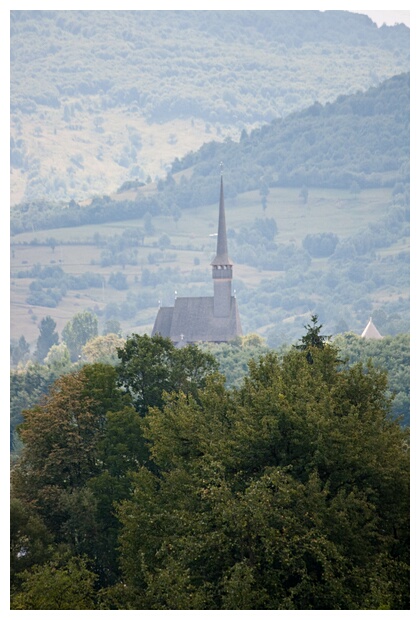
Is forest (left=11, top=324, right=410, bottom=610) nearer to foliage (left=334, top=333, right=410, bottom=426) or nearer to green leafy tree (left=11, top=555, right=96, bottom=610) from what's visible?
green leafy tree (left=11, top=555, right=96, bottom=610)

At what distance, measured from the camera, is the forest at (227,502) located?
32969mm

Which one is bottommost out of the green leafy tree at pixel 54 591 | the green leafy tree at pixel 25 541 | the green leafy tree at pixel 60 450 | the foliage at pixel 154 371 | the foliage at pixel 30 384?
the green leafy tree at pixel 54 591

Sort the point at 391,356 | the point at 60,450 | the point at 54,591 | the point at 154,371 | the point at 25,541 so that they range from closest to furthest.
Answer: the point at 54,591 → the point at 25,541 → the point at 60,450 → the point at 154,371 → the point at 391,356

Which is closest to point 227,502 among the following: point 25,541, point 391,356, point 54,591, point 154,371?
point 54,591

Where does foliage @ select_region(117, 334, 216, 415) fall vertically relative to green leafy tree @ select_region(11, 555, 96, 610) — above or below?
above

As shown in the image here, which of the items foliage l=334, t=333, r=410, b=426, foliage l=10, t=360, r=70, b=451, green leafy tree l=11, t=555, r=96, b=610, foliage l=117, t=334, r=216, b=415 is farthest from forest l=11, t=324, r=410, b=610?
foliage l=10, t=360, r=70, b=451

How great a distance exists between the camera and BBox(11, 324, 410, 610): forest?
1298 inches

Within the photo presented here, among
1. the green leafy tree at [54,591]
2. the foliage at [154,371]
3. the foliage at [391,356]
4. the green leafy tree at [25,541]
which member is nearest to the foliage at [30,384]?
the foliage at [391,356]

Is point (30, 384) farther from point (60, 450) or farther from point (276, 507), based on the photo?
point (276, 507)

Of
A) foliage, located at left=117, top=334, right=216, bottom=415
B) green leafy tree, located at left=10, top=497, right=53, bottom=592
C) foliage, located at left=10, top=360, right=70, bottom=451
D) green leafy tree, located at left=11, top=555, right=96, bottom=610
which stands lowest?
green leafy tree, located at left=11, top=555, right=96, bottom=610

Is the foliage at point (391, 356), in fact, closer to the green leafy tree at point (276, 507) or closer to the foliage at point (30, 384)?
the foliage at point (30, 384)

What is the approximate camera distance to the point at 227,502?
3453cm
